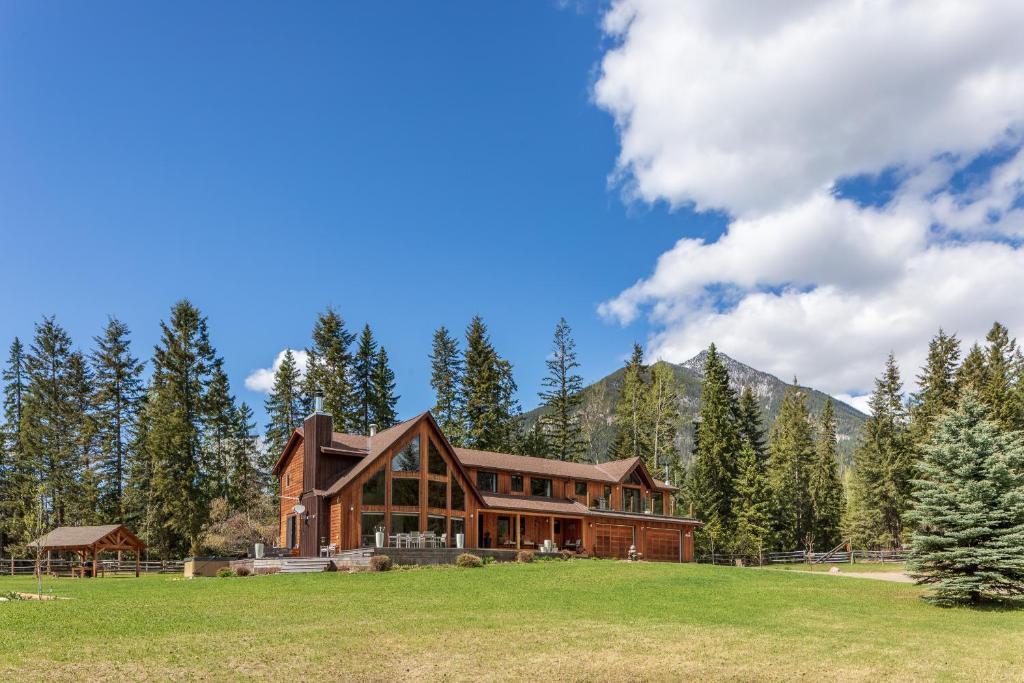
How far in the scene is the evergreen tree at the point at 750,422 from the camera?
6706cm

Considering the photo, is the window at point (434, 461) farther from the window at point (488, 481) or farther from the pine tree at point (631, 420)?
the pine tree at point (631, 420)

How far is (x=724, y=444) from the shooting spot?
193ft

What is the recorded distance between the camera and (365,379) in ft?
208

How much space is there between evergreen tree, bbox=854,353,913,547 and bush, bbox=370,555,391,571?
41119 millimetres

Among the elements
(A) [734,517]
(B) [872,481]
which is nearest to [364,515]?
(A) [734,517]

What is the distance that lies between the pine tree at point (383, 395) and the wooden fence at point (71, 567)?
18.9 m

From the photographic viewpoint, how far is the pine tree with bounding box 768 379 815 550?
204 feet

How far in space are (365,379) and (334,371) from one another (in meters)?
2.77

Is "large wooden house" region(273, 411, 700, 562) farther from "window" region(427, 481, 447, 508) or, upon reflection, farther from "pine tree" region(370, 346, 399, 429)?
"pine tree" region(370, 346, 399, 429)

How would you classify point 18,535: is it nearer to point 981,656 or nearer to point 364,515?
point 364,515

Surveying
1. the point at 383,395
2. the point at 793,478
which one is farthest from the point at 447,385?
the point at 793,478

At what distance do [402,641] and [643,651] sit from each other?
15.8 feet

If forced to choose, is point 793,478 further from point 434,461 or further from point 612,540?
point 434,461

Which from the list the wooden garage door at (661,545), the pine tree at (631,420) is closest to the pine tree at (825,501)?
the pine tree at (631,420)
